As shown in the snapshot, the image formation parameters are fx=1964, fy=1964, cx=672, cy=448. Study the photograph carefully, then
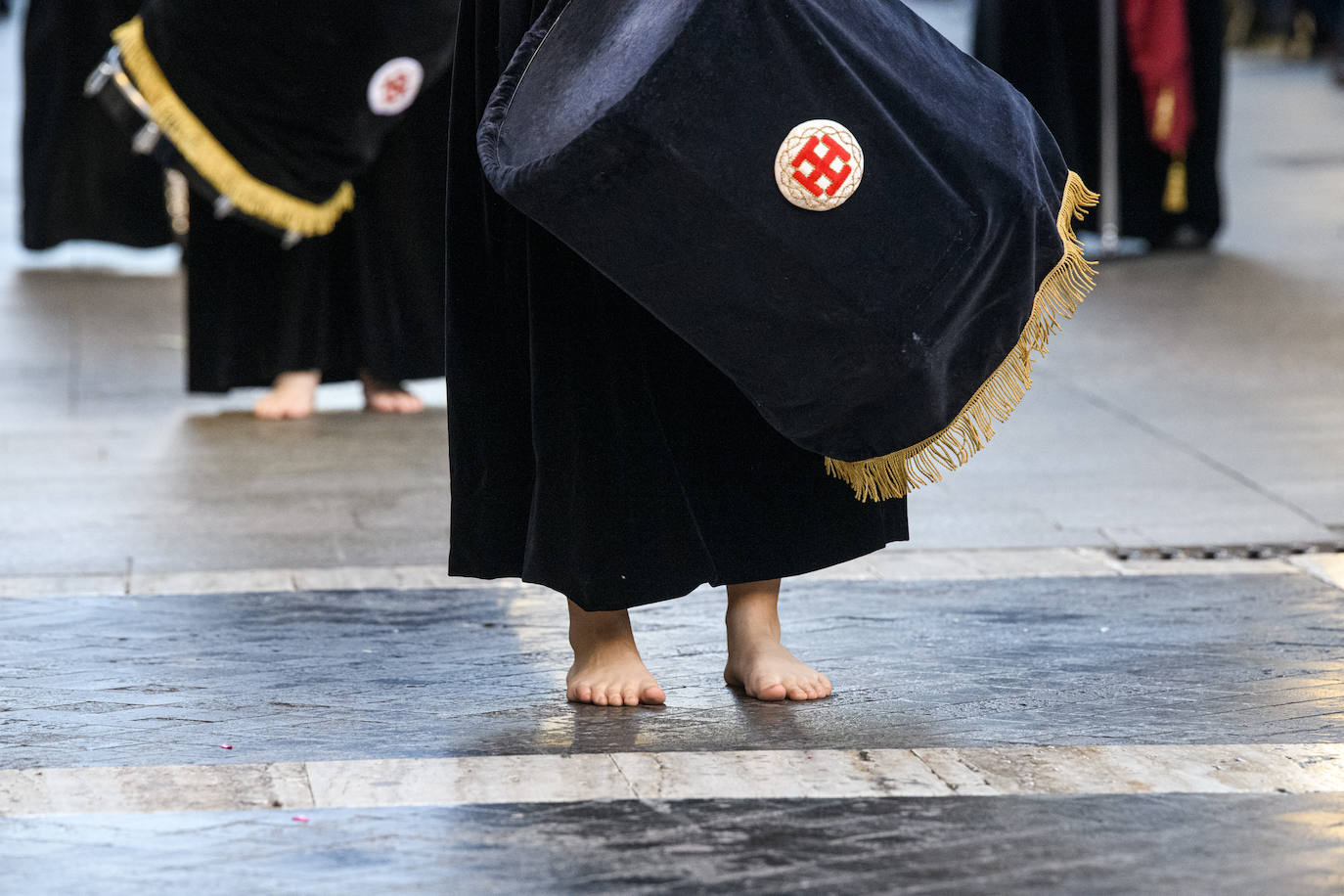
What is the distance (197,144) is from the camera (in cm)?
488

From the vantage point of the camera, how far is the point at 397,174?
5211 millimetres

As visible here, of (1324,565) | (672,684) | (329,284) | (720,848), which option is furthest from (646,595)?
(329,284)

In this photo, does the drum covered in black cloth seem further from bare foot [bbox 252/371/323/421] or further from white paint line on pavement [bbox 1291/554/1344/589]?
bare foot [bbox 252/371/323/421]

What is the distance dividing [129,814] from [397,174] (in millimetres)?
3028

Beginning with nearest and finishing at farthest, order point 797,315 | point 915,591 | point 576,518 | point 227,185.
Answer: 1. point 797,315
2. point 576,518
3. point 915,591
4. point 227,185

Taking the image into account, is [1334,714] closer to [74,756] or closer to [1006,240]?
[1006,240]

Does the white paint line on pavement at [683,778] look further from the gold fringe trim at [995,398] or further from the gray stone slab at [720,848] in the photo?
the gold fringe trim at [995,398]

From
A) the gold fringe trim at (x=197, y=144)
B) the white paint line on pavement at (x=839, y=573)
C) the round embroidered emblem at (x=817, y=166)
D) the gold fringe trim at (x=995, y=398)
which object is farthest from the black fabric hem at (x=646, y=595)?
the gold fringe trim at (x=197, y=144)

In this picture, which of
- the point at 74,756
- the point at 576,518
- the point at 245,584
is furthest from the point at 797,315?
the point at 245,584

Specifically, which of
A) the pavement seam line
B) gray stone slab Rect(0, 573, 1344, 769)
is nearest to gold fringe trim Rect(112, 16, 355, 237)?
gray stone slab Rect(0, 573, 1344, 769)

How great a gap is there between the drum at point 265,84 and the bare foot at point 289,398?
50cm

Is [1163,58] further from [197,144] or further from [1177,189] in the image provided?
[197,144]

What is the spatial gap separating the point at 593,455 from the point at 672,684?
1.50ft

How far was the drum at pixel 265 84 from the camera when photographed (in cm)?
485
